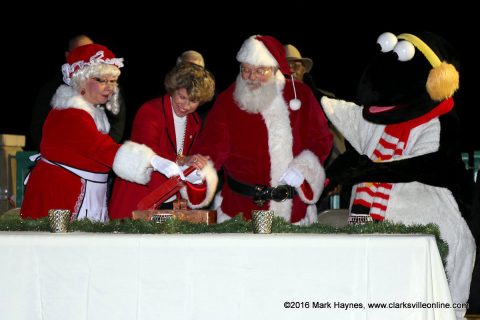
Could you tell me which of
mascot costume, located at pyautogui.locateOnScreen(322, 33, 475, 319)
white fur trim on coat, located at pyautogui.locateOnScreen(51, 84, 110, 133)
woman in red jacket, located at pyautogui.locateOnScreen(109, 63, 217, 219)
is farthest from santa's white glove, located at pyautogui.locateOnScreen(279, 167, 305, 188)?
white fur trim on coat, located at pyautogui.locateOnScreen(51, 84, 110, 133)

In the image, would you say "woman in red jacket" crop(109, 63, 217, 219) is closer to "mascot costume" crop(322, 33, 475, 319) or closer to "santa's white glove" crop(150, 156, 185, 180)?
"santa's white glove" crop(150, 156, 185, 180)

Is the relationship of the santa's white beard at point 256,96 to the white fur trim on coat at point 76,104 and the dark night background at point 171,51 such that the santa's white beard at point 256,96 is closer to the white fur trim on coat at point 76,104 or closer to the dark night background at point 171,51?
the white fur trim on coat at point 76,104

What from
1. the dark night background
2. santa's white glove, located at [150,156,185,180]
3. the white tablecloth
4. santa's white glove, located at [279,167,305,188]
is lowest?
the white tablecloth

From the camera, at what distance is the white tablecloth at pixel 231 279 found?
3346 mm

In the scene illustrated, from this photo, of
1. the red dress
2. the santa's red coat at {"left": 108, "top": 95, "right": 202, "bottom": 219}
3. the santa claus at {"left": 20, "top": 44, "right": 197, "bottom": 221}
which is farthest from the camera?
the santa's red coat at {"left": 108, "top": 95, "right": 202, "bottom": 219}

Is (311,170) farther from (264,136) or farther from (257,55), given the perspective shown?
(257,55)

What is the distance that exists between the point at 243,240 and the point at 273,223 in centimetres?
30

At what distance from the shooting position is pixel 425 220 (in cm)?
426

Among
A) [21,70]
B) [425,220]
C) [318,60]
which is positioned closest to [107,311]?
[425,220]

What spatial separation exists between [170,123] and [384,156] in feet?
4.30

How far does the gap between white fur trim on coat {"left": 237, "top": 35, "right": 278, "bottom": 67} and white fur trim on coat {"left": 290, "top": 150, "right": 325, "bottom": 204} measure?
535 millimetres

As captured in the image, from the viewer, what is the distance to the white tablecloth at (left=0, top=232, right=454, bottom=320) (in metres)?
3.35

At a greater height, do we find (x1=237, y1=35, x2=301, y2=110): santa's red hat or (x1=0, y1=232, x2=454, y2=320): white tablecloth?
(x1=237, y1=35, x2=301, y2=110): santa's red hat

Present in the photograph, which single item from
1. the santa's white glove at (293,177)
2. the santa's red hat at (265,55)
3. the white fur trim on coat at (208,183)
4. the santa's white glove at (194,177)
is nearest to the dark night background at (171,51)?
the santa's red hat at (265,55)
